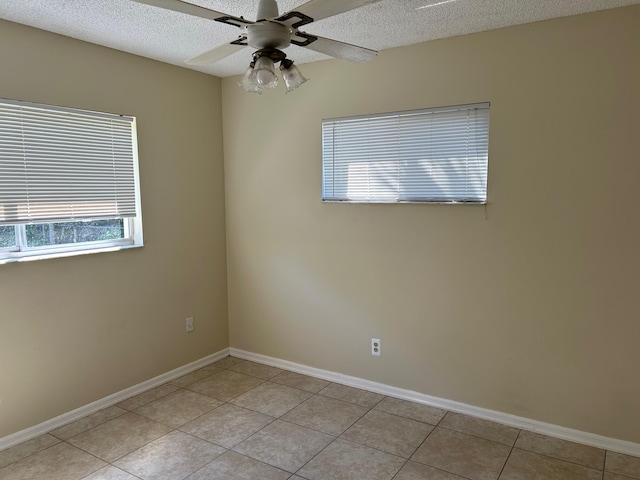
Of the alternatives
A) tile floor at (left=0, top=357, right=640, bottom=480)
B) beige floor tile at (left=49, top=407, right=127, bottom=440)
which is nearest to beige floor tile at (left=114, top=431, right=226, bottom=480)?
tile floor at (left=0, top=357, right=640, bottom=480)

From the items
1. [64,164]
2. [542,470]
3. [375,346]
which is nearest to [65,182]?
[64,164]

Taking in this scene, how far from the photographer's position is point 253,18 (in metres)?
2.49

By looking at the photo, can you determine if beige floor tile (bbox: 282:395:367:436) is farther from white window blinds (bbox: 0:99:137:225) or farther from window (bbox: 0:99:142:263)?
white window blinds (bbox: 0:99:137:225)

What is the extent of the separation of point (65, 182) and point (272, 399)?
200cm

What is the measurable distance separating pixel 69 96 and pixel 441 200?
2447 millimetres

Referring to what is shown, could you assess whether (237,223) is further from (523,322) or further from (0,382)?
(523,322)

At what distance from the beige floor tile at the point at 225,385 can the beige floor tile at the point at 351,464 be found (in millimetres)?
995

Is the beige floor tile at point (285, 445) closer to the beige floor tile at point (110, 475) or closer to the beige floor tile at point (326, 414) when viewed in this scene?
the beige floor tile at point (326, 414)

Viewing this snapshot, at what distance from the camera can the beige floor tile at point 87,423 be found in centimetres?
278

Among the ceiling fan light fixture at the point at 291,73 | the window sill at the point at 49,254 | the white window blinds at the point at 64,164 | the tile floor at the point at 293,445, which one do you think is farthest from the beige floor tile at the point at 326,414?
the ceiling fan light fixture at the point at 291,73

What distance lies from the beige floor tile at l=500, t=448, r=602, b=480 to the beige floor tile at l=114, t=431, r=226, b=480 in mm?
1588

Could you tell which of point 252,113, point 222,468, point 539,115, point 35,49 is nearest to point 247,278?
point 252,113

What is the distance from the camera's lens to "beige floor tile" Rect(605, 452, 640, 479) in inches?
92.8

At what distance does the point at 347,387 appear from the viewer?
11.3ft
